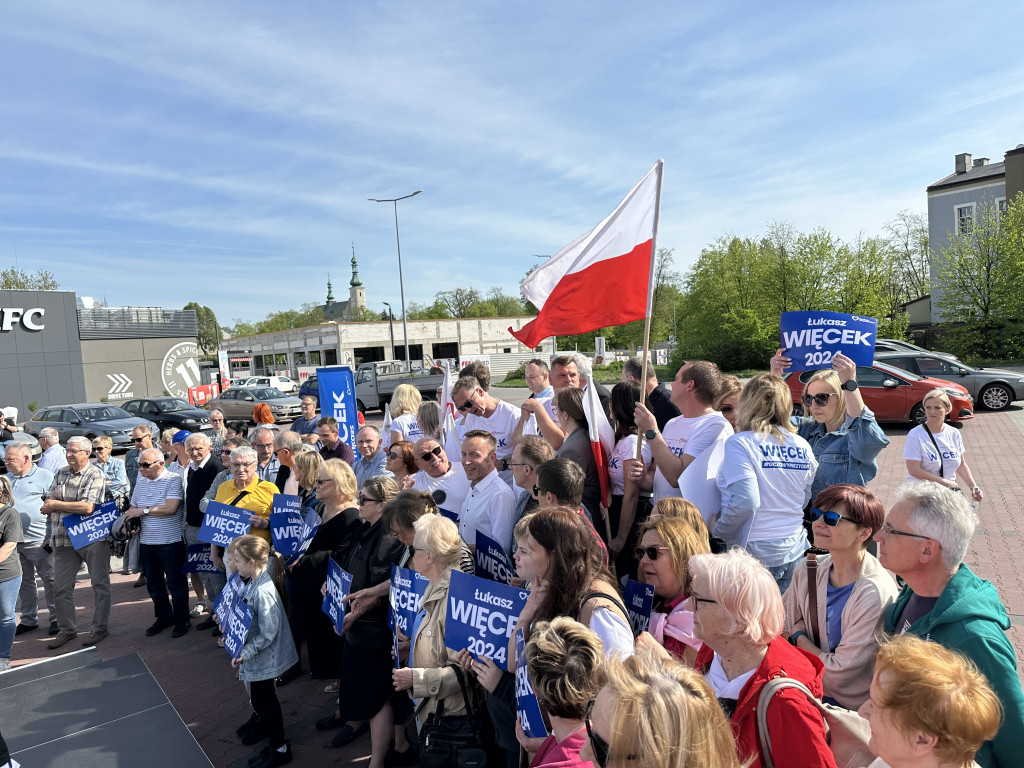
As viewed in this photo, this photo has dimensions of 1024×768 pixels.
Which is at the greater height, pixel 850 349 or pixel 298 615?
pixel 850 349

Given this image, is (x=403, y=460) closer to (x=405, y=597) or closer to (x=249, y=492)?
(x=249, y=492)

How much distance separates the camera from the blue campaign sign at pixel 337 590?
13.9 feet

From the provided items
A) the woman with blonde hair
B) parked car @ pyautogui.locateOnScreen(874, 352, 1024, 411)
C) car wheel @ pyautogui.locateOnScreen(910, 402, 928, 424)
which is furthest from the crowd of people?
parked car @ pyautogui.locateOnScreen(874, 352, 1024, 411)

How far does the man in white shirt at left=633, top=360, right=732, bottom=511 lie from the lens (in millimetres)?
4059

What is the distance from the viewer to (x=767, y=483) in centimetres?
372

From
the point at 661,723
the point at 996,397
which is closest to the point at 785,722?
the point at 661,723

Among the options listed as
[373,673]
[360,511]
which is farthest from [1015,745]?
→ [360,511]

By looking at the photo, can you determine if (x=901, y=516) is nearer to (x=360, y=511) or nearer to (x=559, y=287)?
(x=360, y=511)

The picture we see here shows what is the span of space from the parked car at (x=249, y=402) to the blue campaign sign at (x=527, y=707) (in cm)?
2492

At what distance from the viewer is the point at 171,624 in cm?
668

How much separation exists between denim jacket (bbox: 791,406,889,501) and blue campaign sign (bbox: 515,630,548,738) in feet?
8.76

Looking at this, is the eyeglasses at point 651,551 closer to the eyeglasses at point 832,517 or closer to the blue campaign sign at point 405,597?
the eyeglasses at point 832,517

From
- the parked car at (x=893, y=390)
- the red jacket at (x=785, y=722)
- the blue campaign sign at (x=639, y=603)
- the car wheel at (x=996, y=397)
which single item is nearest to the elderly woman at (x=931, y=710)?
the red jacket at (x=785, y=722)

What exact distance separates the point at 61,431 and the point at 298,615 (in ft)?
65.4
